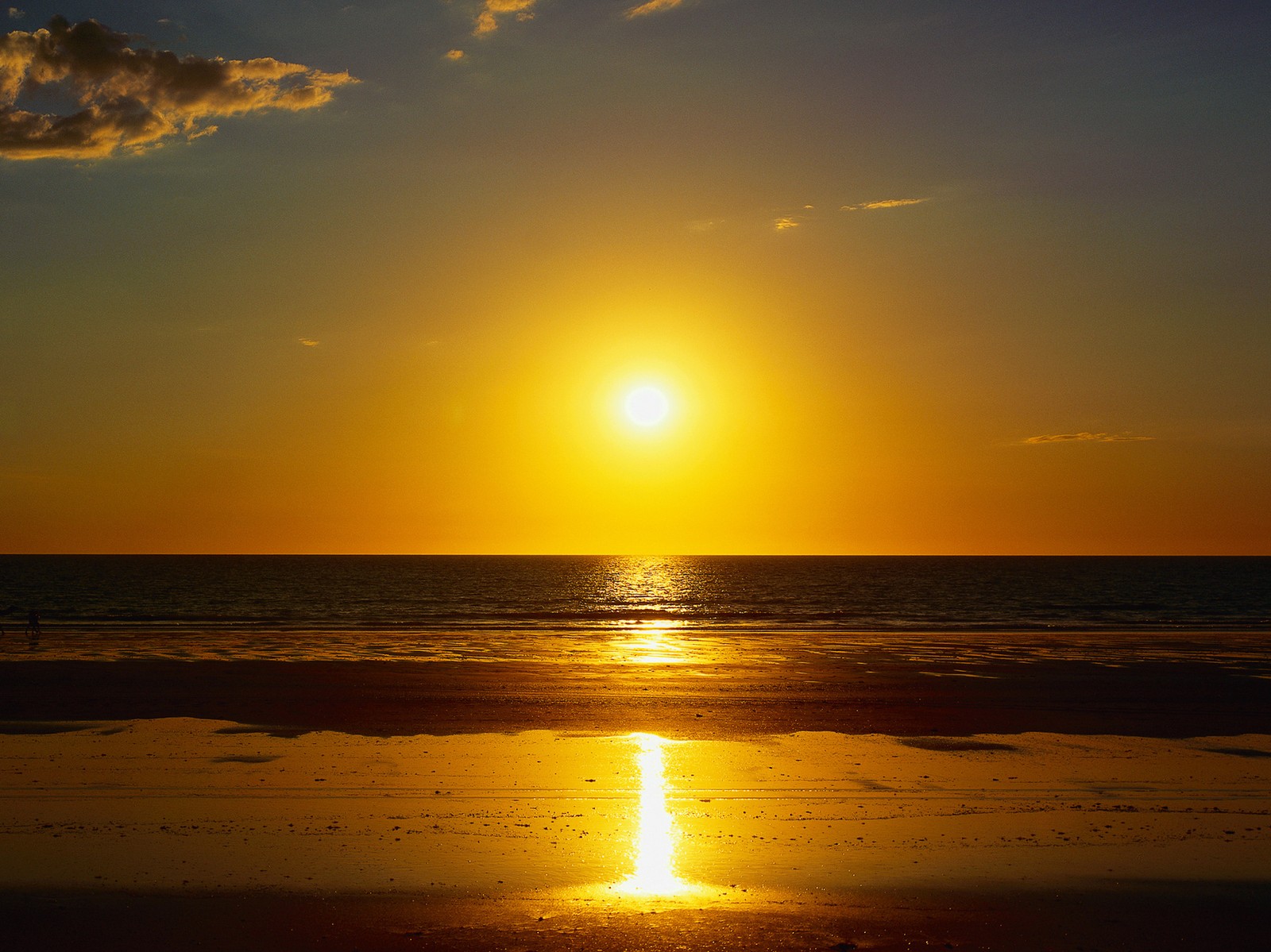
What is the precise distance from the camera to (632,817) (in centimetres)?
Answer: 1209

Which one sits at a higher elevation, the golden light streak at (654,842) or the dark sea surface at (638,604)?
the dark sea surface at (638,604)

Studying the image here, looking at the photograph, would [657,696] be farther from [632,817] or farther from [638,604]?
[638,604]

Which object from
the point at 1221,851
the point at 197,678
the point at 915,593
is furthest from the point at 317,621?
the point at 915,593

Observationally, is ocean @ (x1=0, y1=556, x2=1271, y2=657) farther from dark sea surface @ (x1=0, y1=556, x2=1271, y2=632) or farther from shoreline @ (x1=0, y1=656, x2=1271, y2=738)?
shoreline @ (x1=0, y1=656, x2=1271, y2=738)

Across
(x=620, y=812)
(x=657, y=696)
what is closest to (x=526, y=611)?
(x=657, y=696)

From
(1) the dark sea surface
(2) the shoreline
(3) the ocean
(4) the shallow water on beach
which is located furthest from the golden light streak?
(1) the dark sea surface

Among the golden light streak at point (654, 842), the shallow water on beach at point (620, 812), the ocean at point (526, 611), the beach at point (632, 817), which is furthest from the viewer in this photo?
the ocean at point (526, 611)

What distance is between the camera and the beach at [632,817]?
28.4 ft

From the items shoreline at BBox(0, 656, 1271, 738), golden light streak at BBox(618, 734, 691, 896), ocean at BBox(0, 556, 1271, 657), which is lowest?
golden light streak at BBox(618, 734, 691, 896)

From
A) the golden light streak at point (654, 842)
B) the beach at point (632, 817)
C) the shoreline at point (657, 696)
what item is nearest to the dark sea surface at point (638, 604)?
the shoreline at point (657, 696)

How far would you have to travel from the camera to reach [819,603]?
8694 cm

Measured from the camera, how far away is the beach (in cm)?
866

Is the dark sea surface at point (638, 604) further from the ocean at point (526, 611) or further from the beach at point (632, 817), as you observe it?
the beach at point (632, 817)

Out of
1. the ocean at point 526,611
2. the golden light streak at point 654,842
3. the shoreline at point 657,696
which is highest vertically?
→ the ocean at point 526,611
